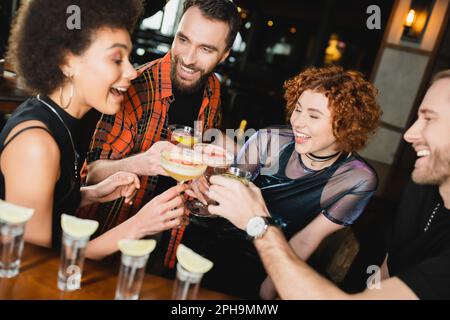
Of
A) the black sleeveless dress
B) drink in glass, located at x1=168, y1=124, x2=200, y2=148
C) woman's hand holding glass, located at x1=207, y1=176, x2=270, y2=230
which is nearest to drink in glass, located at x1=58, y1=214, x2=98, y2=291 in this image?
the black sleeveless dress

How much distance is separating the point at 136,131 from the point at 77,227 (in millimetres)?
1343

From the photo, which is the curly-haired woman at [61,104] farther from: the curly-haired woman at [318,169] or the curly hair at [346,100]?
the curly hair at [346,100]

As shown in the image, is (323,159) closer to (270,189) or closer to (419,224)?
(270,189)

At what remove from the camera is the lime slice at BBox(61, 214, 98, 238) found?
1.17m

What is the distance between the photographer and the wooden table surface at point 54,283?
3.89 ft

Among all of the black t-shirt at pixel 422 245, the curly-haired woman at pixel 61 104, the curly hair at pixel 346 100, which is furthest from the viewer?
the curly hair at pixel 346 100

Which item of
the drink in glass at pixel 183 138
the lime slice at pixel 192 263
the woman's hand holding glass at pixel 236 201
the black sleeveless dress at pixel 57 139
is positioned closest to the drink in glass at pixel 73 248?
the lime slice at pixel 192 263

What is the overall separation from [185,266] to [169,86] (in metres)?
1.61

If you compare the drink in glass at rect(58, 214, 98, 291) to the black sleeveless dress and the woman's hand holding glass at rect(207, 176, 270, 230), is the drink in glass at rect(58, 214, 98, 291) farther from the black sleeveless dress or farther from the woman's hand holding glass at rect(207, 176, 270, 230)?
the woman's hand holding glass at rect(207, 176, 270, 230)

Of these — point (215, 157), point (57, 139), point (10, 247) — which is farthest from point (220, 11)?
point (10, 247)

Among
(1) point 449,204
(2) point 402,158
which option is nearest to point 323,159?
(1) point 449,204

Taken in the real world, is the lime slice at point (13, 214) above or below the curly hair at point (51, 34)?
below

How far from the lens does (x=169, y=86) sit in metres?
2.50

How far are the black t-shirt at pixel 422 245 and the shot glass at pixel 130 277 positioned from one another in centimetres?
96
